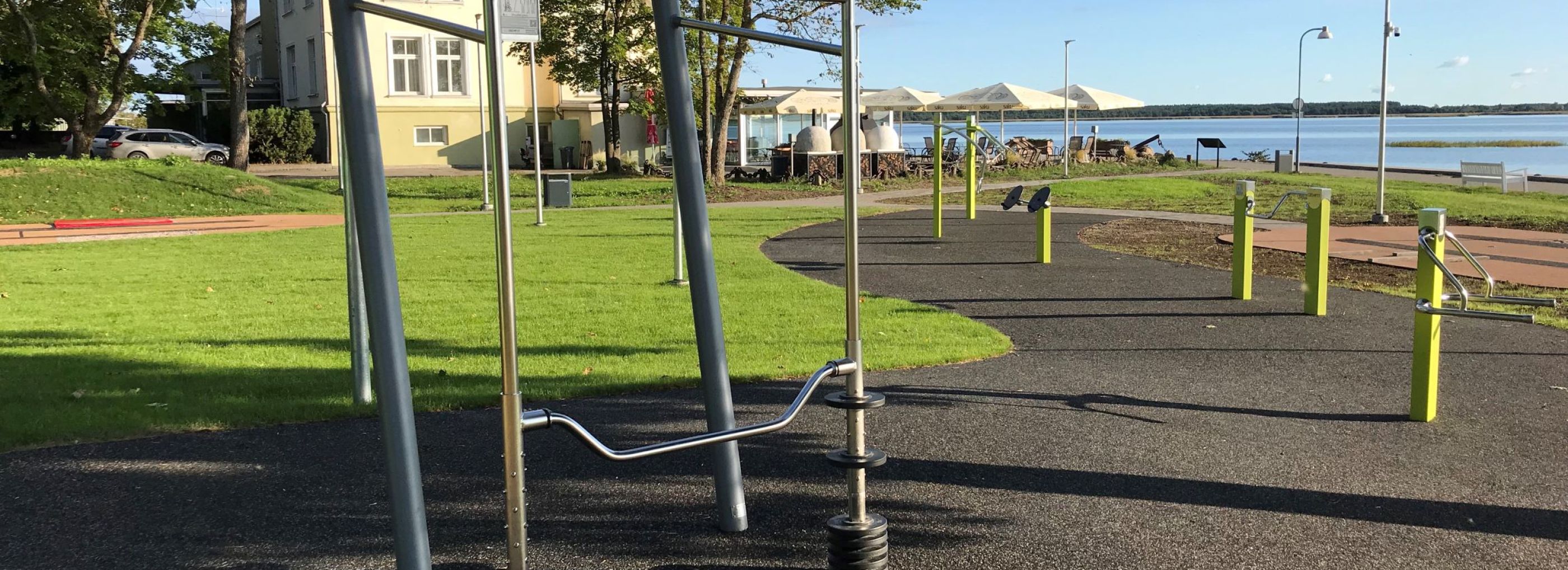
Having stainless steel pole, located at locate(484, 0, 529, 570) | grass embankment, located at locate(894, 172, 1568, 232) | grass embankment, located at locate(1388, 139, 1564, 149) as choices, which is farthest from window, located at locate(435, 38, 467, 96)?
grass embankment, located at locate(1388, 139, 1564, 149)

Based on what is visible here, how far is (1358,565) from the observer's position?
4387 millimetres

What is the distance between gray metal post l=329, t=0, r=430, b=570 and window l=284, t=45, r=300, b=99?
43.5m

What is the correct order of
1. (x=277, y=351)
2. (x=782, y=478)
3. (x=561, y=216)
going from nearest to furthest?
(x=782, y=478)
(x=277, y=351)
(x=561, y=216)

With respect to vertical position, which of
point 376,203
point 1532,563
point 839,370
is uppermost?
point 376,203

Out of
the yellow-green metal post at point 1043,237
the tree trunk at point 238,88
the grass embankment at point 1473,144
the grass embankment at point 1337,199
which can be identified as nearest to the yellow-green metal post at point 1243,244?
the yellow-green metal post at point 1043,237

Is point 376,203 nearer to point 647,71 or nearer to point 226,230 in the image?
point 226,230

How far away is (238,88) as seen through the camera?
3122 centimetres

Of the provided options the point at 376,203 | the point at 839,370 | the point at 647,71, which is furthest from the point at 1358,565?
the point at 647,71

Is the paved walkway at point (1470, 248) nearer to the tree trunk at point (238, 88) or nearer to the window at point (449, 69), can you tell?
the tree trunk at point (238, 88)

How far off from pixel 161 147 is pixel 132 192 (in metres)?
17.0

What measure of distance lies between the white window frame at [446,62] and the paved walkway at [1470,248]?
27.9m

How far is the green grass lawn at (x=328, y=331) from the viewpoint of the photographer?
686cm

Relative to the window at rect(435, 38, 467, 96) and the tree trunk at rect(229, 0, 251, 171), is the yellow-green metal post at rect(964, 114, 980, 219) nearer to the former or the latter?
the tree trunk at rect(229, 0, 251, 171)

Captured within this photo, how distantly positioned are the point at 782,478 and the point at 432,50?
36611mm
